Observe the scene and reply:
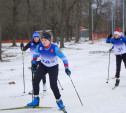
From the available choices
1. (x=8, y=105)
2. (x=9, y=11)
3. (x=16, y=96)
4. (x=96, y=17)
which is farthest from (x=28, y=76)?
(x=96, y=17)

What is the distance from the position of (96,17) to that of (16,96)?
154 feet

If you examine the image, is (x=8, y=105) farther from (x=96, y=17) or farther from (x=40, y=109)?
(x=96, y=17)

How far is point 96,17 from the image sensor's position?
50906 millimetres

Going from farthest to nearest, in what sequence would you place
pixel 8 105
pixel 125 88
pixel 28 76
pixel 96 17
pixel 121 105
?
pixel 96 17 < pixel 28 76 < pixel 125 88 < pixel 8 105 < pixel 121 105

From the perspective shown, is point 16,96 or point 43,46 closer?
point 43,46

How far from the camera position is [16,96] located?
6453mm

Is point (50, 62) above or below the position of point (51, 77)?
above

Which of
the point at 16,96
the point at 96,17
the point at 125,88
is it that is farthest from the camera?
the point at 96,17

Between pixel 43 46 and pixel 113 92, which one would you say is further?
pixel 113 92

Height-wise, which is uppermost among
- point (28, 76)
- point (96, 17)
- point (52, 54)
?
point (96, 17)

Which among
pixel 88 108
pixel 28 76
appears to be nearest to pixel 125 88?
pixel 88 108

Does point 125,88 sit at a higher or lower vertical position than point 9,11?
lower

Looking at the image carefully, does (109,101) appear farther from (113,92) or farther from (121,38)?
(121,38)

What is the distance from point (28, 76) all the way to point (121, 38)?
5.00 meters
